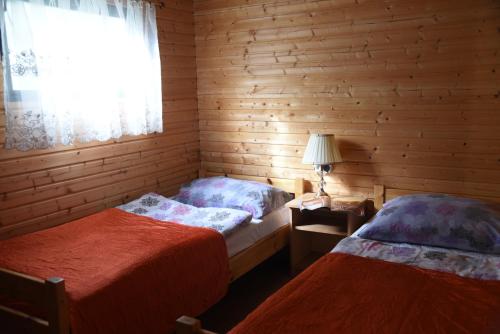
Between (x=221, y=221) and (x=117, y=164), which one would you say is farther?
(x=117, y=164)

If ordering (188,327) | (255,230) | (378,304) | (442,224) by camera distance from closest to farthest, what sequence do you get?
(188,327)
(378,304)
(442,224)
(255,230)

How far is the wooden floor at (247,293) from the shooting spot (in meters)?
2.93

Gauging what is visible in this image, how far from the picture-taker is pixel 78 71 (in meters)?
3.04

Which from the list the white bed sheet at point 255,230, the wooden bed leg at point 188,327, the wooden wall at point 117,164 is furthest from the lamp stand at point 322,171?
the wooden bed leg at point 188,327

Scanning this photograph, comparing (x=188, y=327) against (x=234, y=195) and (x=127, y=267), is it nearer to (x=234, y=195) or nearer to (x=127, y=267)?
(x=127, y=267)

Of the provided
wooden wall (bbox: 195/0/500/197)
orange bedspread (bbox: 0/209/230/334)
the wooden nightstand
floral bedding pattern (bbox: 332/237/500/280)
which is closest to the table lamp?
wooden wall (bbox: 195/0/500/197)

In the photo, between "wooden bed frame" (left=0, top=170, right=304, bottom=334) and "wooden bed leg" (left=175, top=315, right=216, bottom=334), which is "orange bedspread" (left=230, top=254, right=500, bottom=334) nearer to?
"wooden bed leg" (left=175, top=315, right=216, bottom=334)

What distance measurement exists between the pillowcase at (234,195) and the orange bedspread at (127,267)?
22.5 inches

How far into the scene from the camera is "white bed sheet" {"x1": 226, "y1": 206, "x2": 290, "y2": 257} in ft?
9.88

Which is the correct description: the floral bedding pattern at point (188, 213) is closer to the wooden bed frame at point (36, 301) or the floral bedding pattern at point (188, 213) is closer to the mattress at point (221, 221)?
the mattress at point (221, 221)

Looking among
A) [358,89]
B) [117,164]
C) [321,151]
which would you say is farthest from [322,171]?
[117,164]

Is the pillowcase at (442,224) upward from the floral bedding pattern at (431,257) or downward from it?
upward

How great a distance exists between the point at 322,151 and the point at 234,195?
73cm

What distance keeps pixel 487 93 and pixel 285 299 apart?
77.6 inches
